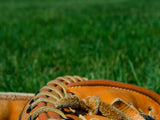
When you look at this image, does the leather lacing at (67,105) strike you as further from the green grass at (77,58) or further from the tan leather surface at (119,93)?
the green grass at (77,58)

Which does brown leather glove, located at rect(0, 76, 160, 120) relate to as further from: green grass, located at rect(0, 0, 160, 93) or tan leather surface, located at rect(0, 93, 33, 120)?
green grass, located at rect(0, 0, 160, 93)

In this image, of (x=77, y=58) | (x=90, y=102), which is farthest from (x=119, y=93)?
(x=77, y=58)

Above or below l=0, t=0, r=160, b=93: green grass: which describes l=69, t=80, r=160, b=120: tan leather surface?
above

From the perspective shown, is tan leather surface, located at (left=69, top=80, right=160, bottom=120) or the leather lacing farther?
tan leather surface, located at (left=69, top=80, right=160, bottom=120)

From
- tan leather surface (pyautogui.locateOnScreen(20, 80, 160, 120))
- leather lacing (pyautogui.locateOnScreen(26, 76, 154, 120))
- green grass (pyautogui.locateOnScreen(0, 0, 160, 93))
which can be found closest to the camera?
leather lacing (pyautogui.locateOnScreen(26, 76, 154, 120))

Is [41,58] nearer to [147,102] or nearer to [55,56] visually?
[55,56]

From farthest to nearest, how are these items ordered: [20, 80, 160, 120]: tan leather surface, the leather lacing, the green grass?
the green grass
[20, 80, 160, 120]: tan leather surface
the leather lacing

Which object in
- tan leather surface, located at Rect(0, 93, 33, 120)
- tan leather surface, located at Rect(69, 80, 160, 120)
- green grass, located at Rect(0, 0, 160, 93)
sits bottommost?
green grass, located at Rect(0, 0, 160, 93)

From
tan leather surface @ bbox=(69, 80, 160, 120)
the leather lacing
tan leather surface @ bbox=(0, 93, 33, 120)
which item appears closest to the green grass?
tan leather surface @ bbox=(0, 93, 33, 120)
